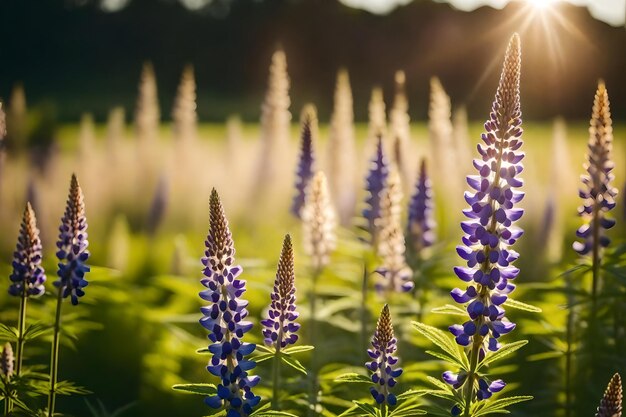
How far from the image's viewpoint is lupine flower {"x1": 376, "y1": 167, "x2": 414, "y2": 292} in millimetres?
5254

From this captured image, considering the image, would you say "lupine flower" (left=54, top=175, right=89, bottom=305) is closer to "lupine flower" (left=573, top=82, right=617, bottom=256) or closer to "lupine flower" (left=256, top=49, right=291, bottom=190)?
"lupine flower" (left=573, top=82, right=617, bottom=256)

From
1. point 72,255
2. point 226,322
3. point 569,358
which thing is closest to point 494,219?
point 226,322

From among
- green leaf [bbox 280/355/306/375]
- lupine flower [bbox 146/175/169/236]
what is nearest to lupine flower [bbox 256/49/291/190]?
lupine flower [bbox 146/175/169/236]

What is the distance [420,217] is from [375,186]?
47cm

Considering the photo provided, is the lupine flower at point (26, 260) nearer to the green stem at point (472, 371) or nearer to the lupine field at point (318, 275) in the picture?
the lupine field at point (318, 275)

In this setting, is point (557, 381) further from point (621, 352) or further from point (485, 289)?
point (485, 289)

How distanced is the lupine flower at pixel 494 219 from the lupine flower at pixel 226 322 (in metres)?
1.02

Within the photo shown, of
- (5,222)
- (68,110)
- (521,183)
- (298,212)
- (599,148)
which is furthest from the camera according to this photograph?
(68,110)

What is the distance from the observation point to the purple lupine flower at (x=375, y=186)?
6246 mm

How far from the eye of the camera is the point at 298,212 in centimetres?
735

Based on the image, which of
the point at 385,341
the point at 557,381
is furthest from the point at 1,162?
the point at 557,381

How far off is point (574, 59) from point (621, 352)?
41.1 feet

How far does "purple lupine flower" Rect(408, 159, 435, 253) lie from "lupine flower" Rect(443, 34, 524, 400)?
2.18m

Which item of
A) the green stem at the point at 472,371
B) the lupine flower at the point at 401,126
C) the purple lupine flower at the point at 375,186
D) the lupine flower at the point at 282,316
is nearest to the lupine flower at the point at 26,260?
the lupine flower at the point at 282,316
